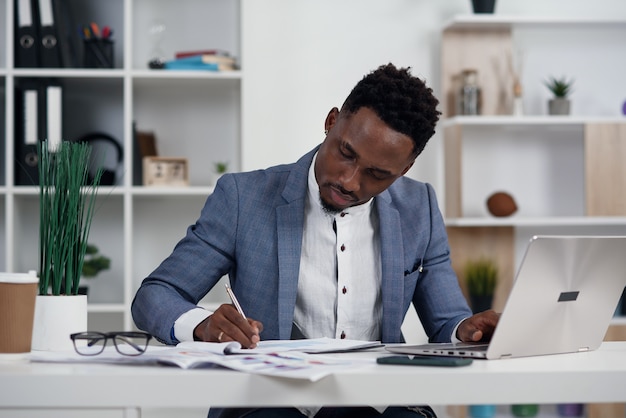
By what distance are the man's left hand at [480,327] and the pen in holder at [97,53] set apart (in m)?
2.29

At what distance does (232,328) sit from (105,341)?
0.22 meters

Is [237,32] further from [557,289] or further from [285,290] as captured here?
[557,289]

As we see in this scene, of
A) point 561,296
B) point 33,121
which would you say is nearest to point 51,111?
point 33,121

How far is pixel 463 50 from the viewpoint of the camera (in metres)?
3.86

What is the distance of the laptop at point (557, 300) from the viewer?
1326 millimetres

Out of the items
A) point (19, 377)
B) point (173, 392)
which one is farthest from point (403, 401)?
point (19, 377)

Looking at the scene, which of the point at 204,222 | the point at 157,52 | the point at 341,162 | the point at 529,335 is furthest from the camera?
the point at 157,52

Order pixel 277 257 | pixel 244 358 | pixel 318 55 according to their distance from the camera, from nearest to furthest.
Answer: pixel 244 358 < pixel 277 257 < pixel 318 55

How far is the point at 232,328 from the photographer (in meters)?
1.45

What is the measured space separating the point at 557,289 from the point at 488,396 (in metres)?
0.30

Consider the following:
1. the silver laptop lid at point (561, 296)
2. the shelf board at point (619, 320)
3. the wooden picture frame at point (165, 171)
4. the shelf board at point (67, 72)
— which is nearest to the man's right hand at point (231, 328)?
the silver laptop lid at point (561, 296)

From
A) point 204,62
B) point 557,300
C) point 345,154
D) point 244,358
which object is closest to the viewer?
point 244,358

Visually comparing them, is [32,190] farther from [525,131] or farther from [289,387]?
[289,387]

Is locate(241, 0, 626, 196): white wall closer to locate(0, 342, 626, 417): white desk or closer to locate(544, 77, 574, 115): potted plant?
locate(544, 77, 574, 115): potted plant
